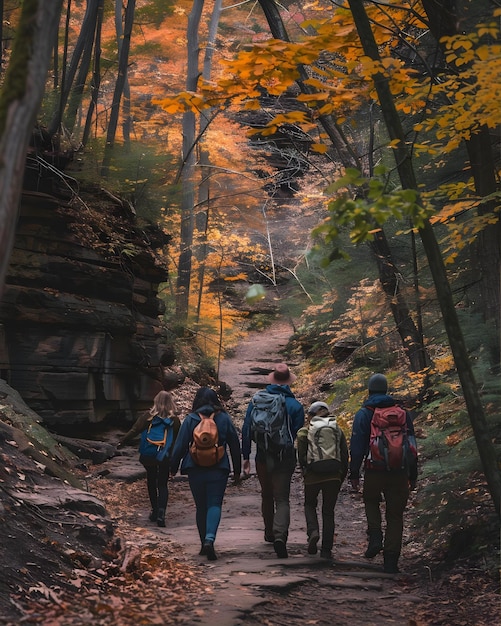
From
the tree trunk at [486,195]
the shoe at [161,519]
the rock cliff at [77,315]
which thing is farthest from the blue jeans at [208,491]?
the rock cliff at [77,315]

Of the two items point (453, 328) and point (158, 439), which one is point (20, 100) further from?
point (158, 439)

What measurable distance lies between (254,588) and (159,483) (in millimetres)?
3700

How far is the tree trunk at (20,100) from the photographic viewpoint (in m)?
3.41

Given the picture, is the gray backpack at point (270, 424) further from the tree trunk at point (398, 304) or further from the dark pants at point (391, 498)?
the tree trunk at point (398, 304)

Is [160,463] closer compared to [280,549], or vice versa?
[280,549]

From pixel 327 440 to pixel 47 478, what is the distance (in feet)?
9.52

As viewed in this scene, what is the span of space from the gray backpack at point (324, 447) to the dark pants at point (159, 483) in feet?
8.43

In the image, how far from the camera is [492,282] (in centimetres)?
750

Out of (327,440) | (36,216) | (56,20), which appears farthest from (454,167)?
(56,20)

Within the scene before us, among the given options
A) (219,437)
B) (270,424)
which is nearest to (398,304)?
(270,424)

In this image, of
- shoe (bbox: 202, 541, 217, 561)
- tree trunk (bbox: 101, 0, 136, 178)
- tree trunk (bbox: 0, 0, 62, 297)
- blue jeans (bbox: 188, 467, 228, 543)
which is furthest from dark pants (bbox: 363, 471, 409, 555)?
tree trunk (bbox: 101, 0, 136, 178)

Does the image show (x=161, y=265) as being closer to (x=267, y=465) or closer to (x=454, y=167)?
(x=454, y=167)

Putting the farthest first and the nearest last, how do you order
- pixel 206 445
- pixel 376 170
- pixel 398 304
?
pixel 398 304
pixel 206 445
pixel 376 170

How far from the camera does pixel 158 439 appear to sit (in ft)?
29.3
